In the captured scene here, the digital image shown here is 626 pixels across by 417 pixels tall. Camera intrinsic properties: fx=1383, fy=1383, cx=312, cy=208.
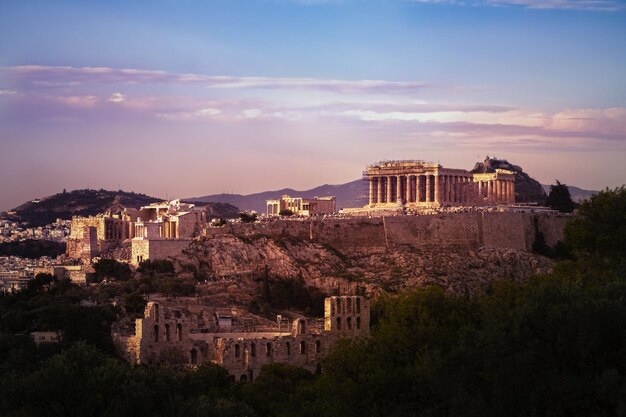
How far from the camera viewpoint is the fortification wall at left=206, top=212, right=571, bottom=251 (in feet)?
285

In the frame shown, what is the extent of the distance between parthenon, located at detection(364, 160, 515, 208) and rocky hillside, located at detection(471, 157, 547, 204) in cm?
1054

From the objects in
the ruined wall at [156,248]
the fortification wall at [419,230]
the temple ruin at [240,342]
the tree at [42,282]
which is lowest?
the temple ruin at [240,342]

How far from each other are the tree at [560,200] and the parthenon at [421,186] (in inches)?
180

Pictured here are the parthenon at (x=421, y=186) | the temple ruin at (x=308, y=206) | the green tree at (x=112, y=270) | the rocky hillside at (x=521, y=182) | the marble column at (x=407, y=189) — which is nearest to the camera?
the green tree at (x=112, y=270)

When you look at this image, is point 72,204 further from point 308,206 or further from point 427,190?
point 427,190

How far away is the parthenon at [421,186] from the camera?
336 feet

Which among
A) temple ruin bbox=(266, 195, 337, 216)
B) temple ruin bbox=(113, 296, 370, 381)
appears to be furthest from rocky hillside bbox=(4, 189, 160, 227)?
temple ruin bbox=(113, 296, 370, 381)

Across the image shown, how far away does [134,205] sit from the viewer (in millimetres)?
130750

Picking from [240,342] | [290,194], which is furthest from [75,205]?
[240,342]

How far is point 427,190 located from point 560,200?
10.7m

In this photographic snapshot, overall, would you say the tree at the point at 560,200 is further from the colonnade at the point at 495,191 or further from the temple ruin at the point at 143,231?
the temple ruin at the point at 143,231

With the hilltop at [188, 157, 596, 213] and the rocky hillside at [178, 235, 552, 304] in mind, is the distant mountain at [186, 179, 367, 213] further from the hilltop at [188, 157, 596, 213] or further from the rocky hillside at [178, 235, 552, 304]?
the rocky hillside at [178, 235, 552, 304]

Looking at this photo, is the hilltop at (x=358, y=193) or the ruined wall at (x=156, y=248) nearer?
the ruined wall at (x=156, y=248)

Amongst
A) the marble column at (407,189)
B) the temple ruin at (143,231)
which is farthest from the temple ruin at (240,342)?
the marble column at (407,189)
